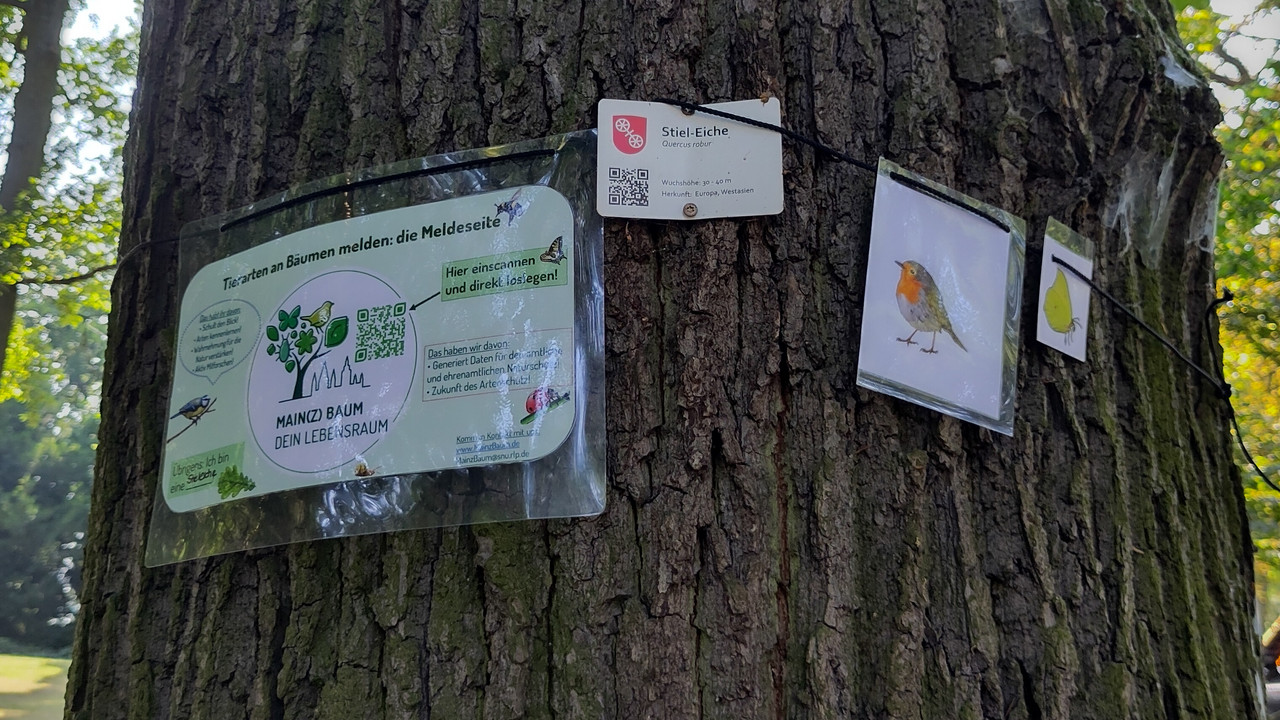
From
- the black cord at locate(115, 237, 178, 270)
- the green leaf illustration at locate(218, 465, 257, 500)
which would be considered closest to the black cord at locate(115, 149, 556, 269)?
the black cord at locate(115, 237, 178, 270)

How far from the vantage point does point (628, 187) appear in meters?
1.16

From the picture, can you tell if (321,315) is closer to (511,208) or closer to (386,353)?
(386,353)

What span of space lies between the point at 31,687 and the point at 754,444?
18695mm

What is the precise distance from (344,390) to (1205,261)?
4.92 ft

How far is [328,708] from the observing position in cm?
109

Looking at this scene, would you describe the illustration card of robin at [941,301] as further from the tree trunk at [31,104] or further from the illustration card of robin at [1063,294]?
the tree trunk at [31,104]

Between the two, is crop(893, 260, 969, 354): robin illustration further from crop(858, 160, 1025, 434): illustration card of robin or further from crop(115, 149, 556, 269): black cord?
crop(115, 149, 556, 269): black cord

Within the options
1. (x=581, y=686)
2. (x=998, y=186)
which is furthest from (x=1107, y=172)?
(x=581, y=686)

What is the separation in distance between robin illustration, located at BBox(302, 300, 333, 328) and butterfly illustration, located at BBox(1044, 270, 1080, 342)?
1.05 meters

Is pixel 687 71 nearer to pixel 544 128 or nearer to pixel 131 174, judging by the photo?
pixel 544 128

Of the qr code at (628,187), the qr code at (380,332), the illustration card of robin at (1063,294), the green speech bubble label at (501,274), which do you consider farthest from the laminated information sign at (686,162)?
the illustration card of robin at (1063,294)

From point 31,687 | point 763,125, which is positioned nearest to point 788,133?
point 763,125

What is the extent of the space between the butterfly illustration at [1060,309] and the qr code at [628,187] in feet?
2.08

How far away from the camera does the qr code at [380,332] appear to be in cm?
117
